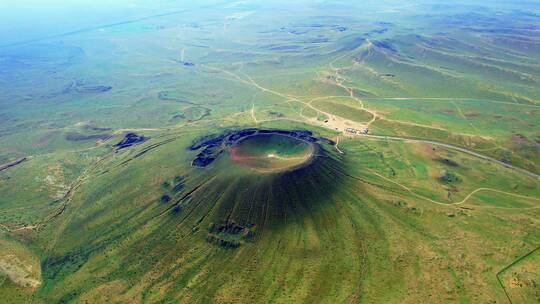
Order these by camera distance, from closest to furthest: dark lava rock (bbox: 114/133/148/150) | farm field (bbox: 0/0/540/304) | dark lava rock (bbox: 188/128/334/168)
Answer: farm field (bbox: 0/0/540/304) → dark lava rock (bbox: 188/128/334/168) → dark lava rock (bbox: 114/133/148/150)

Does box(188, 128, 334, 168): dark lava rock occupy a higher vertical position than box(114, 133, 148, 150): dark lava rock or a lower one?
higher

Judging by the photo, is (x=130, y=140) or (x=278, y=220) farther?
(x=130, y=140)

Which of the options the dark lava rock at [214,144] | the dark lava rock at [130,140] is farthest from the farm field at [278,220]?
the dark lava rock at [130,140]

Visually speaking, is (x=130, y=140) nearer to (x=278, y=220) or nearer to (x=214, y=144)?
(x=214, y=144)

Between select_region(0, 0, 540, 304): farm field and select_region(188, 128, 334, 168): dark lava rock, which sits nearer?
select_region(0, 0, 540, 304): farm field

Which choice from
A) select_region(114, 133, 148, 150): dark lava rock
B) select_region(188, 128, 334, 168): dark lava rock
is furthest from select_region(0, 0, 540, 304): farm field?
select_region(114, 133, 148, 150): dark lava rock

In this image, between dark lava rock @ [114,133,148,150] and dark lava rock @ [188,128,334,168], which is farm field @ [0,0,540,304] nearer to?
dark lava rock @ [188,128,334,168]

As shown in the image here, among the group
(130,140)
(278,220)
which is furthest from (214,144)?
(130,140)

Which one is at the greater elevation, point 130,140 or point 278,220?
point 278,220

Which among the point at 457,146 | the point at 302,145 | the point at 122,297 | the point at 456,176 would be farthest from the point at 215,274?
the point at 457,146

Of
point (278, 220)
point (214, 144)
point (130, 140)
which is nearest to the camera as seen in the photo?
point (278, 220)

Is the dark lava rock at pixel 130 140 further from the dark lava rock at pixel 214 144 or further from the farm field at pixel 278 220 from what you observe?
the dark lava rock at pixel 214 144

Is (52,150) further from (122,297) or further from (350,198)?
(350,198)
